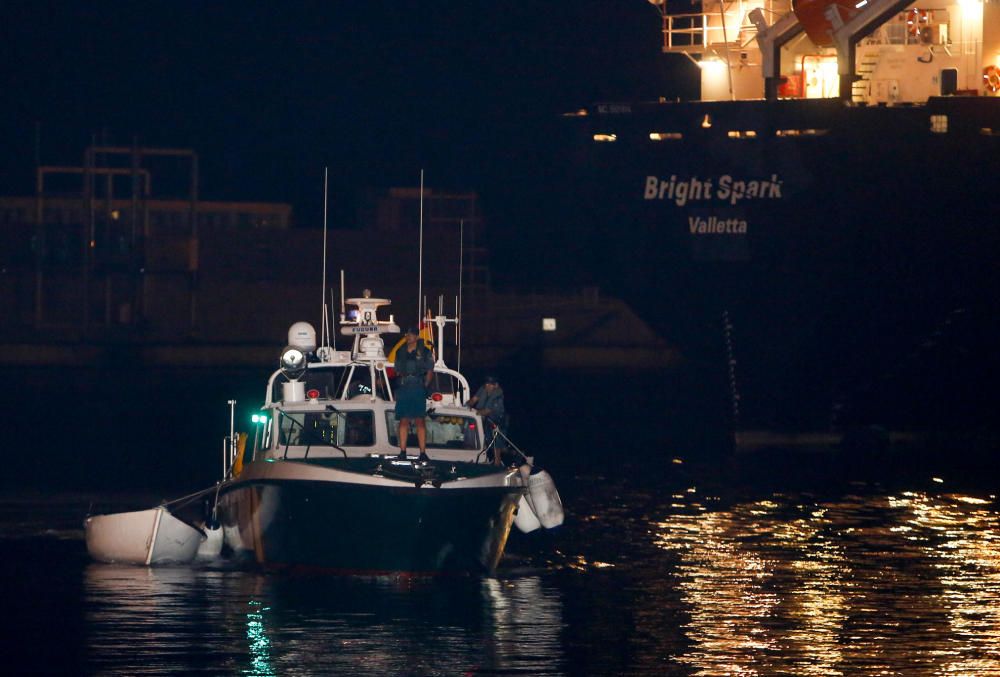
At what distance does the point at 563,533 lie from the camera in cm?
2684

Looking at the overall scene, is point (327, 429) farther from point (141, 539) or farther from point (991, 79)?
point (991, 79)

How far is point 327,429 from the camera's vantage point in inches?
867

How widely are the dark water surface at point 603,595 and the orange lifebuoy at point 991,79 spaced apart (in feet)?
31.2

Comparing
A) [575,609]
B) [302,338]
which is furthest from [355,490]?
[302,338]

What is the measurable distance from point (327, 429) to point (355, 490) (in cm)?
197

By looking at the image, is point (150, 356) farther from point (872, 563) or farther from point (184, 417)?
point (872, 563)

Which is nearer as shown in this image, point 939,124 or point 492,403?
point 492,403

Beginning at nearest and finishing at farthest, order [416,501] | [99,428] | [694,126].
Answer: [416,501] < [694,126] < [99,428]

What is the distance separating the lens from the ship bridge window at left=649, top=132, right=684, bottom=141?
1569 inches

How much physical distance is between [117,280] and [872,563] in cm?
7790

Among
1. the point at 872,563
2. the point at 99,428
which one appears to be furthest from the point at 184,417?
the point at 872,563

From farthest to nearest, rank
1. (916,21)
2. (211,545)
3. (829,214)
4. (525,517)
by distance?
(916,21) → (829,214) → (525,517) → (211,545)

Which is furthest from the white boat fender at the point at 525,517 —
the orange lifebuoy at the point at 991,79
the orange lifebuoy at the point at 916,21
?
the orange lifebuoy at the point at 916,21

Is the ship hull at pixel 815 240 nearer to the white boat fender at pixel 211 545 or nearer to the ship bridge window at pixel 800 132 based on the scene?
the ship bridge window at pixel 800 132
